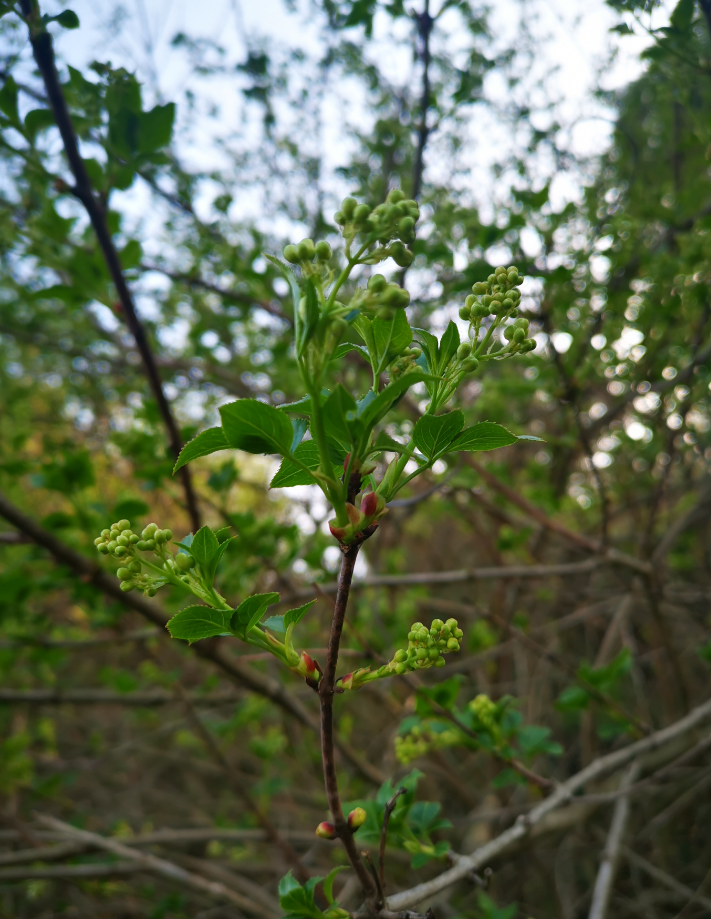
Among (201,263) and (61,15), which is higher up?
(201,263)

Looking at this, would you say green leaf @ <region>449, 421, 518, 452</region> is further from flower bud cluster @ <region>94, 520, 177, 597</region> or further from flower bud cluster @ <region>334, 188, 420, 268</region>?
flower bud cluster @ <region>94, 520, 177, 597</region>

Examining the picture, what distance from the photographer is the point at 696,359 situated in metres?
1.96

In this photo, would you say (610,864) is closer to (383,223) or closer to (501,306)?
(501,306)

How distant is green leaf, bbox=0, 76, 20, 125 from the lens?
125cm

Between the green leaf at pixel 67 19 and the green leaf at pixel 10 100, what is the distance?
17 cm

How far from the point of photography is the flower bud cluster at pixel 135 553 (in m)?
0.65

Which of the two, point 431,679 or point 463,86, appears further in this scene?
point 431,679

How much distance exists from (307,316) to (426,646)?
0.37 meters

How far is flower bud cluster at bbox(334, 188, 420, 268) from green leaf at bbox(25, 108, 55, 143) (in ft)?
3.60

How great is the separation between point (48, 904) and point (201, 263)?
13.8 feet

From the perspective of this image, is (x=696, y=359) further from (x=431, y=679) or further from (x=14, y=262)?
(x=14, y=262)

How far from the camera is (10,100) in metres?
1.27

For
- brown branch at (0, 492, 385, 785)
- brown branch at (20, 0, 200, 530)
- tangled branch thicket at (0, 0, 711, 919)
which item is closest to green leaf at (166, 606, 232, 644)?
tangled branch thicket at (0, 0, 711, 919)

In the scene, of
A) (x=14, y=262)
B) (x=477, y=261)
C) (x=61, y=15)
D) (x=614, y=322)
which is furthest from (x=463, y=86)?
(x=14, y=262)
